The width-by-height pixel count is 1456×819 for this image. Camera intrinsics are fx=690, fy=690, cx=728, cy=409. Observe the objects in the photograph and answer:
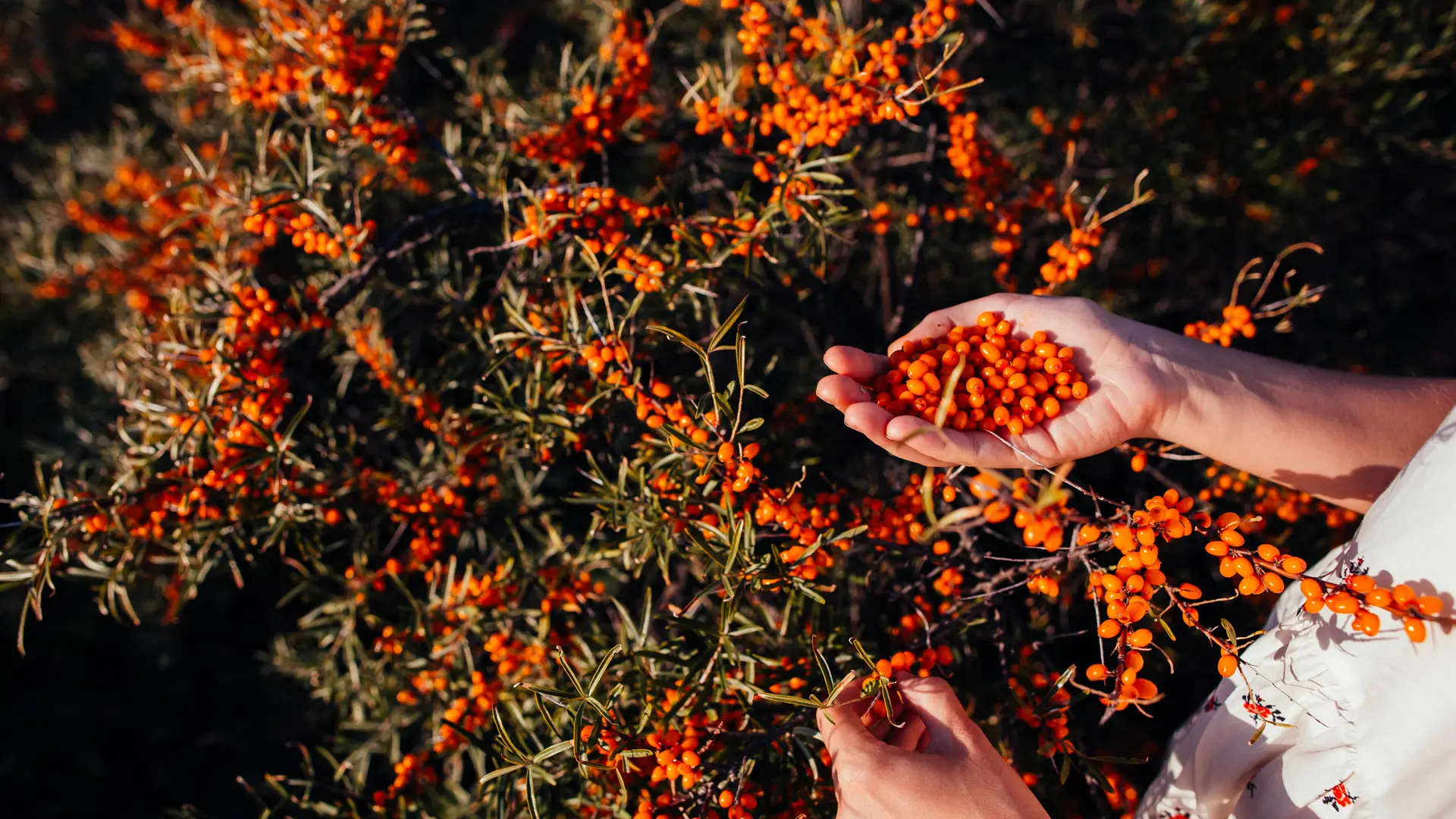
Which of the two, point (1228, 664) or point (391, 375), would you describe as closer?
point (1228, 664)

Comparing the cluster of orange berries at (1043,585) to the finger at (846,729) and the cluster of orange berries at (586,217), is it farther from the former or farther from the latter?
the cluster of orange berries at (586,217)

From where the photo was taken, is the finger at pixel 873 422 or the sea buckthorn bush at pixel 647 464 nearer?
the finger at pixel 873 422

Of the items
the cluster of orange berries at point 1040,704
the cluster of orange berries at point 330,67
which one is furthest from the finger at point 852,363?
the cluster of orange berries at point 330,67

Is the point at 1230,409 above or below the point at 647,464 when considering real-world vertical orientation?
above

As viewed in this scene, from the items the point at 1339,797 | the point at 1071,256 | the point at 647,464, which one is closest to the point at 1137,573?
the point at 1339,797

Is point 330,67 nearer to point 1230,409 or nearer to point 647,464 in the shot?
point 647,464

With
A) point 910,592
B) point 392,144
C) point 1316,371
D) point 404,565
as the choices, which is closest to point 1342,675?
point 1316,371

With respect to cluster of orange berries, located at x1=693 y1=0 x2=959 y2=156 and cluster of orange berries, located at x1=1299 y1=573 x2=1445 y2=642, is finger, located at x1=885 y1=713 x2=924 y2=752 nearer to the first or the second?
cluster of orange berries, located at x1=1299 y1=573 x2=1445 y2=642
